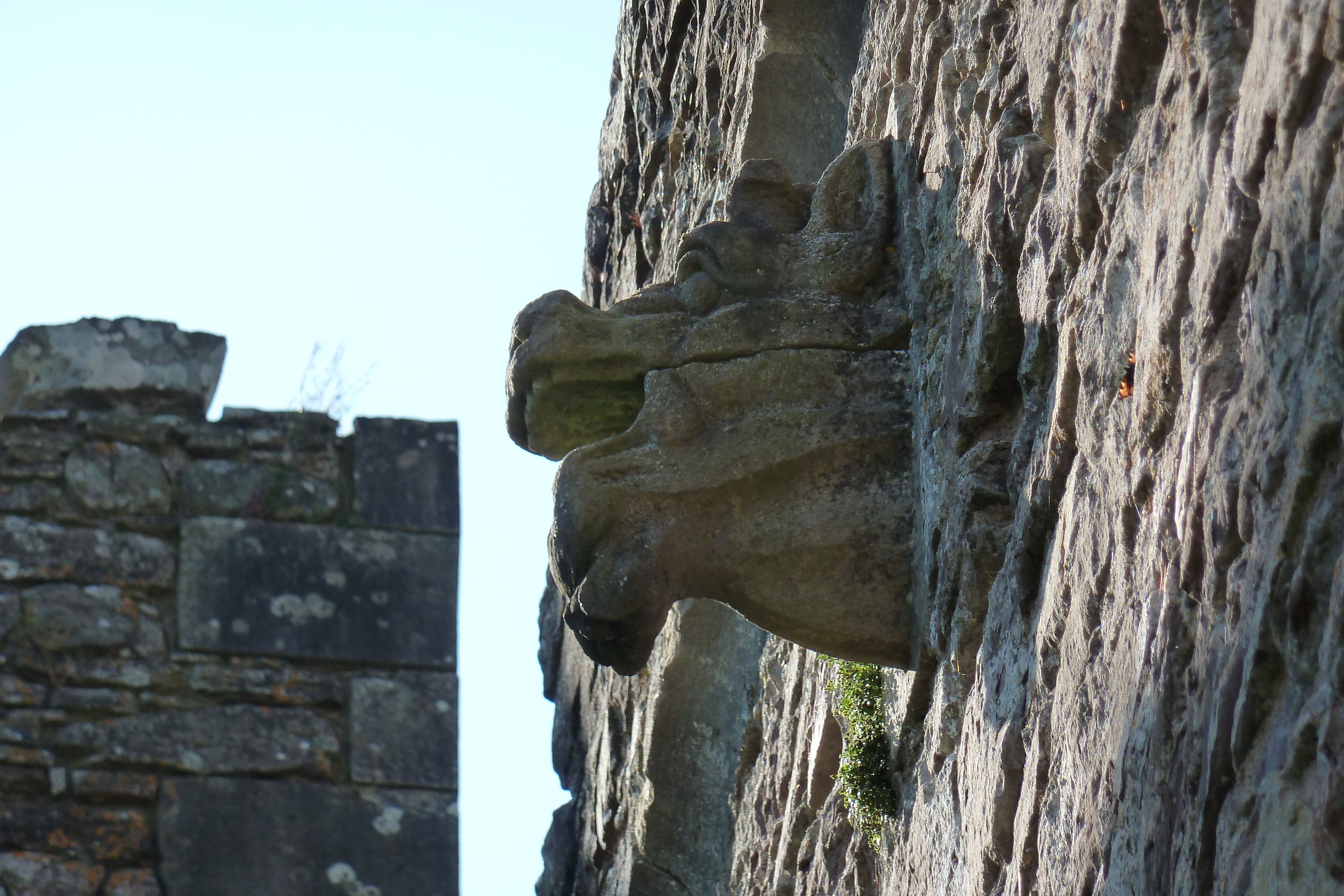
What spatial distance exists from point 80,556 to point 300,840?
112 centimetres

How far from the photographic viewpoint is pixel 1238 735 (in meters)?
0.97

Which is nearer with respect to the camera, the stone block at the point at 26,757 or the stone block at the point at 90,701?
the stone block at the point at 26,757

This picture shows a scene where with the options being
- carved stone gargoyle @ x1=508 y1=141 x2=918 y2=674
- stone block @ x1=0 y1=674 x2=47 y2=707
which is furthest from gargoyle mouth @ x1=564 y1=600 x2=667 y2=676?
stone block @ x1=0 y1=674 x2=47 y2=707

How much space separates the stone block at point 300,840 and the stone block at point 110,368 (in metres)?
1.29

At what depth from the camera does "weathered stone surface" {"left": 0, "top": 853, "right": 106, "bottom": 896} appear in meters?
4.34

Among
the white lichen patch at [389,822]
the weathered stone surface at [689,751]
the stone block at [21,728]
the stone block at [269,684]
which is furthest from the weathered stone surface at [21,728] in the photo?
the weathered stone surface at [689,751]

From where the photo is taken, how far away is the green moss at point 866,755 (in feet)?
6.47

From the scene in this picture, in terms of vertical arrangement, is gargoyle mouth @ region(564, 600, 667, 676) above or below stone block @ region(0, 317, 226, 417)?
below

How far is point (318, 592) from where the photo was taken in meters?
4.94

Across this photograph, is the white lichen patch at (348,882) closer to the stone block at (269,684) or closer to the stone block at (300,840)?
the stone block at (300,840)

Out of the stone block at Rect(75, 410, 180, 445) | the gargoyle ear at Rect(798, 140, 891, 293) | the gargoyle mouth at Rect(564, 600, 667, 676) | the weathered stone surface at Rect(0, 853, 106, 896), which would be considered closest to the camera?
the gargoyle mouth at Rect(564, 600, 667, 676)

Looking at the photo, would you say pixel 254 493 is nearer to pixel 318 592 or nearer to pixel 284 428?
pixel 284 428

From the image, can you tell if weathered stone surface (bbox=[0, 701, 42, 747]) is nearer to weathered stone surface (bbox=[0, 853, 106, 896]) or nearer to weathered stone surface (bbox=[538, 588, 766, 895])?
weathered stone surface (bbox=[0, 853, 106, 896])

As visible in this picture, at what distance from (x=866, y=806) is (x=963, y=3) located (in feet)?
3.15
